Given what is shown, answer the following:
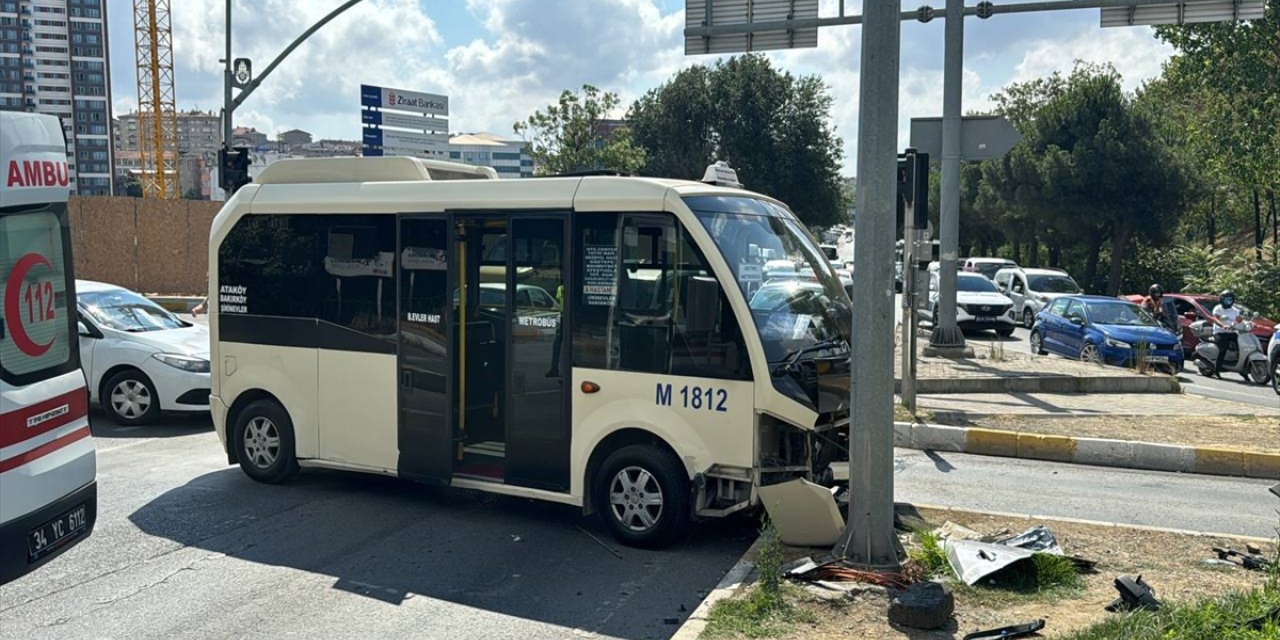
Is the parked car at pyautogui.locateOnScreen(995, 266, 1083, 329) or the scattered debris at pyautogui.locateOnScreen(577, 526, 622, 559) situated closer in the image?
the scattered debris at pyautogui.locateOnScreen(577, 526, 622, 559)

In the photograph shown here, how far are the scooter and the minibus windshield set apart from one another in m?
16.3

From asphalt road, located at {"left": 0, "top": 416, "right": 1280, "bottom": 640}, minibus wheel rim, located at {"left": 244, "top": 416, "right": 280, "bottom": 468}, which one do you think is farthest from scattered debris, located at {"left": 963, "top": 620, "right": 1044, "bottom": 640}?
minibus wheel rim, located at {"left": 244, "top": 416, "right": 280, "bottom": 468}

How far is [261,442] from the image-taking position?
892cm

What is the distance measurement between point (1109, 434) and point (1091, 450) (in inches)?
30.3

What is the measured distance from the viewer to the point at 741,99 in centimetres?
5191

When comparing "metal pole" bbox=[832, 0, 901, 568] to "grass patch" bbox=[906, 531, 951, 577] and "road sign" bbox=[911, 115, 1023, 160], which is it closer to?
"grass patch" bbox=[906, 531, 951, 577]

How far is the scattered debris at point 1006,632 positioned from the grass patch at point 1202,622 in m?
0.27

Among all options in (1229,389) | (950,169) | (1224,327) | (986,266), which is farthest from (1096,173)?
(950,169)

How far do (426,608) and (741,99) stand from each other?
4796 cm

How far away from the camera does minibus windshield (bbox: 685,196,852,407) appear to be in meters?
6.94

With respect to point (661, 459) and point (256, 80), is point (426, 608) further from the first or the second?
point (256, 80)

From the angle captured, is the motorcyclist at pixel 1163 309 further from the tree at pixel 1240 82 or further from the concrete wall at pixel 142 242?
the concrete wall at pixel 142 242

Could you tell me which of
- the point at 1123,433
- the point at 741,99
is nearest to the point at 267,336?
the point at 1123,433

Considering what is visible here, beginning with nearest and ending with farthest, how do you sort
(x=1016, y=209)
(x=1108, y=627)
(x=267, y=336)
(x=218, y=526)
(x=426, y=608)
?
(x=1108, y=627) → (x=426, y=608) → (x=218, y=526) → (x=267, y=336) → (x=1016, y=209)
